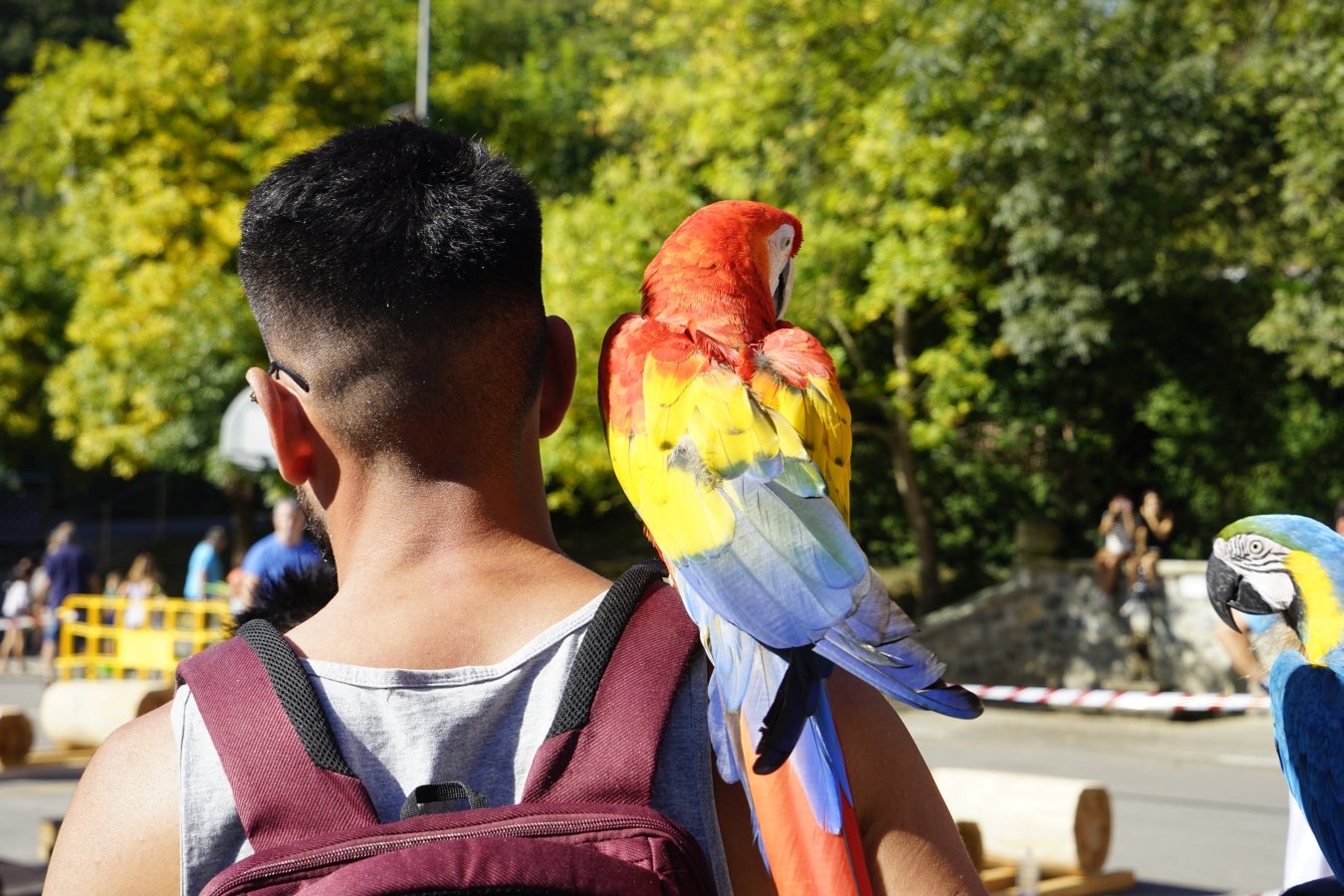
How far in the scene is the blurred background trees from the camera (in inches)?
400

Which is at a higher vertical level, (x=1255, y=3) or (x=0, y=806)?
(x=1255, y=3)

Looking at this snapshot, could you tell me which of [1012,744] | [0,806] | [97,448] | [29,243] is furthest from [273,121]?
[1012,744]

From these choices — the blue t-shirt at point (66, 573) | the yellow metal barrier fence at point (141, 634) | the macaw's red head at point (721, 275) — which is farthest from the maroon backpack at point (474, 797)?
the blue t-shirt at point (66, 573)

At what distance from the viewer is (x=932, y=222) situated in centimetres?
1062

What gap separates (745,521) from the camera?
5.46ft

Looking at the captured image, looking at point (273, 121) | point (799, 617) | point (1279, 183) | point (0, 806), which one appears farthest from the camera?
point (273, 121)

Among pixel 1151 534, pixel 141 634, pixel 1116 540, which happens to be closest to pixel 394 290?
pixel 141 634

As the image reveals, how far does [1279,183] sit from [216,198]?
36.7 ft

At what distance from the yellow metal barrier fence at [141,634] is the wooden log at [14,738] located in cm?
272

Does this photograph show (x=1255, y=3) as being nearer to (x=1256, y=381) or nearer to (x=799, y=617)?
(x=1256, y=381)

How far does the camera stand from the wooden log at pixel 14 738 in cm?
675

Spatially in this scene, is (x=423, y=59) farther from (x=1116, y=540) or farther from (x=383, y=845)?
(x=383, y=845)

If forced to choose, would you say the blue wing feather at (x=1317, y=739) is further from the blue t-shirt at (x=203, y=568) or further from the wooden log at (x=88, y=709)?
the blue t-shirt at (x=203, y=568)

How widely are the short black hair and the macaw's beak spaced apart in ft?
6.50
